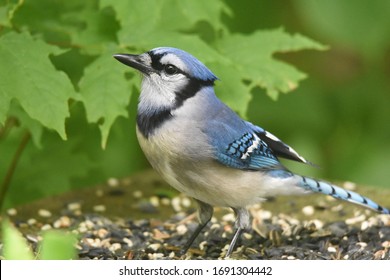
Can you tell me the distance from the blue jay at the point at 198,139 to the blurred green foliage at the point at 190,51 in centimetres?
21

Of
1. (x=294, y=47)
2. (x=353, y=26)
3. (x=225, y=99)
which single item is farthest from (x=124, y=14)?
(x=353, y=26)

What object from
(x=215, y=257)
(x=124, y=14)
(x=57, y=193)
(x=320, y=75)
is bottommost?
(x=57, y=193)

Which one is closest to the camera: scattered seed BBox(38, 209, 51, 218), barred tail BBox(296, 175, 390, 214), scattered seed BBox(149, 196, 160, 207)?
barred tail BBox(296, 175, 390, 214)

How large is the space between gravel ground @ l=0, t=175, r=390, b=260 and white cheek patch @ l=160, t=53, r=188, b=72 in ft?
2.54

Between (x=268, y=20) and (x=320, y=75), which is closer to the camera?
(x=268, y=20)

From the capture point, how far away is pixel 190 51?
315cm

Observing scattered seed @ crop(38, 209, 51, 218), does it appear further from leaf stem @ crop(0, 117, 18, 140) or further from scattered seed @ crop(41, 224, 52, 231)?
leaf stem @ crop(0, 117, 18, 140)

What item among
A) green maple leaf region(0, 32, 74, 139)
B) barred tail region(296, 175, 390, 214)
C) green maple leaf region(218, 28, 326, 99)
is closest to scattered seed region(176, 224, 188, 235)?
barred tail region(296, 175, 390, 214)

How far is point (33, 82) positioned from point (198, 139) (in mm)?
640

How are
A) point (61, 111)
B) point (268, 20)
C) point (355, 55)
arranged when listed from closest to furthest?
point (61, 111), point (268, 20), point (355, 55)

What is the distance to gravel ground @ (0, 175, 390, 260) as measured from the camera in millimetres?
3125

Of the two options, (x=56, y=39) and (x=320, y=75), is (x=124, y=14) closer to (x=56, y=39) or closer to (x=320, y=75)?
(x=56, y=39)

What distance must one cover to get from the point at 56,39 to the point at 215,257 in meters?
1.25

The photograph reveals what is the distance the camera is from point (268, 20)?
17.1 ft
